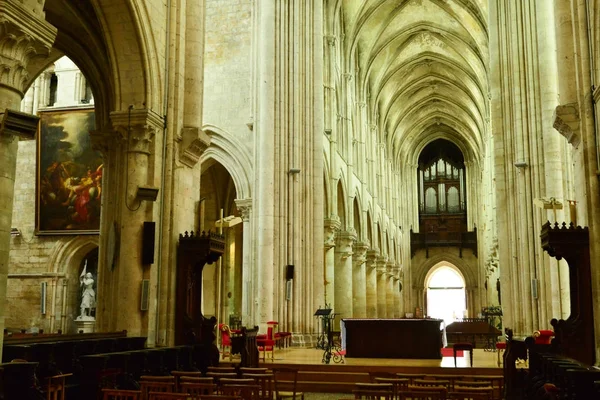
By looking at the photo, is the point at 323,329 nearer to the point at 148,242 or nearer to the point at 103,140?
the point at 148,242

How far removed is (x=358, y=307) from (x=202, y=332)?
23.2 meters

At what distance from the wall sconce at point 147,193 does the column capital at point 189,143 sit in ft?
4.24

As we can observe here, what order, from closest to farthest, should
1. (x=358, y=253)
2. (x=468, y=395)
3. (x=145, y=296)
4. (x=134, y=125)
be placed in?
(x=468, y=395) < (x=145, y=296) < (x=134, y=125) < (x=358, y=253)

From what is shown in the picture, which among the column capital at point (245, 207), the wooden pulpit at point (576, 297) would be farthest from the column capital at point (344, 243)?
the wooden pulpit at point (576, 297)

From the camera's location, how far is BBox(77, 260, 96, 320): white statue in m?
23.4

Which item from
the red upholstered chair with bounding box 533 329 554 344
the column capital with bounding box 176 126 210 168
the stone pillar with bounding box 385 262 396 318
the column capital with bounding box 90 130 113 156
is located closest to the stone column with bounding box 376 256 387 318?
the stone pillar with bounding box 385 262 396 318

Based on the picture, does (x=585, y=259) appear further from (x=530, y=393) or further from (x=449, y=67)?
(x=449, y=67)

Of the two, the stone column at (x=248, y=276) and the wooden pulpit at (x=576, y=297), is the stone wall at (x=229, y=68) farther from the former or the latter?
the wooden pulpit at (x=576, y=297)

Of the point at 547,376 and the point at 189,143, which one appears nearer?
the point at 547,376

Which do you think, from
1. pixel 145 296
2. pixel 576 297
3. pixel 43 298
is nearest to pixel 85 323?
pixel 43 298

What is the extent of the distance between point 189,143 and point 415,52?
105 feet

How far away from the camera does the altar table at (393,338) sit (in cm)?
1681

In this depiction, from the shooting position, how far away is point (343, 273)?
30.5 meters

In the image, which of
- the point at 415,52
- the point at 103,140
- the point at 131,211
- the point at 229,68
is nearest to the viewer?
the point at 131,211
